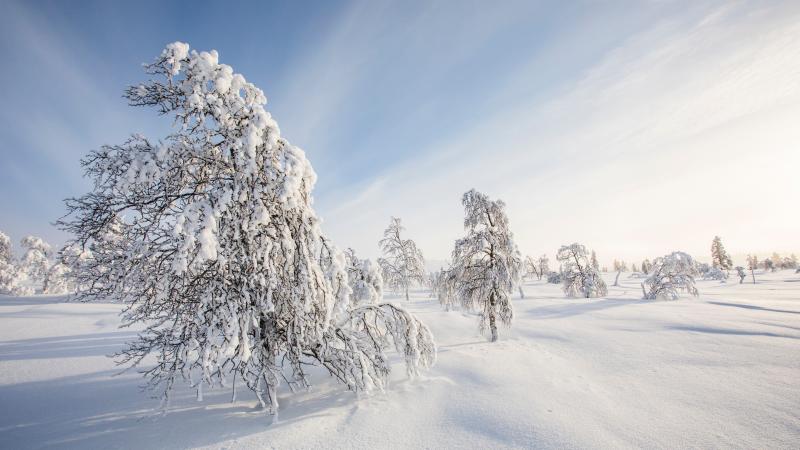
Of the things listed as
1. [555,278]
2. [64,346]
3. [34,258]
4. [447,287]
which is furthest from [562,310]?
[34,258]

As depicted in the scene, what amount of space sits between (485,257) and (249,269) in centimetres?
1081

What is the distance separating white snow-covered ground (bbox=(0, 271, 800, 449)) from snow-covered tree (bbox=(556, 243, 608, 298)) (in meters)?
17.1

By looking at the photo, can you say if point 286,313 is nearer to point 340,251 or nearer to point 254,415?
point 340,251

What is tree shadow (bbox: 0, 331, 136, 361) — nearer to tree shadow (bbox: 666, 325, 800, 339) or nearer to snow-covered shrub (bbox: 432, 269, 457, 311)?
snow-covered shrub (bbox: 432, 269, 457, 311)

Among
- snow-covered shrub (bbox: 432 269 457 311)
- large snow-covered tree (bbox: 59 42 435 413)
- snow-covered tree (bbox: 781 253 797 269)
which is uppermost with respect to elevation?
large snow-covered tree (bbox: 59 42 435 413)

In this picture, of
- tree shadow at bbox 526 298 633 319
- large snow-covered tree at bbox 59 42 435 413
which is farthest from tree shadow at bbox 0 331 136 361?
tree shadow at bbox 526 298 633 319

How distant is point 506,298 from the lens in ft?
43.1

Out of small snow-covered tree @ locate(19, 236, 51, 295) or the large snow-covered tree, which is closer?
the large snow-covered tree

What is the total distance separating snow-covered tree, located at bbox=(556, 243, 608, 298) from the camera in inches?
1190

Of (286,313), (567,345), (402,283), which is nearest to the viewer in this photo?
(286,313)

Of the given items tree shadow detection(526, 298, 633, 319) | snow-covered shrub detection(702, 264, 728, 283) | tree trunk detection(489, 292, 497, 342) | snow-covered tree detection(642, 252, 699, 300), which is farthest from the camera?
snow-covered shrub detection(702, 264, 728, 283)

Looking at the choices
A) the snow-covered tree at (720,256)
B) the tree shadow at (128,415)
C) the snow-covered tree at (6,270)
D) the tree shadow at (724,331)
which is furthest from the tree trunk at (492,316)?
the snow-covered tree at (720,256)

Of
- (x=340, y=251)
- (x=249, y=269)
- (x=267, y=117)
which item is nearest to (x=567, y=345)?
(x=340, y=251)

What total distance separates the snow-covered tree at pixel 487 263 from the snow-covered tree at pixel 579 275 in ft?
69.6
